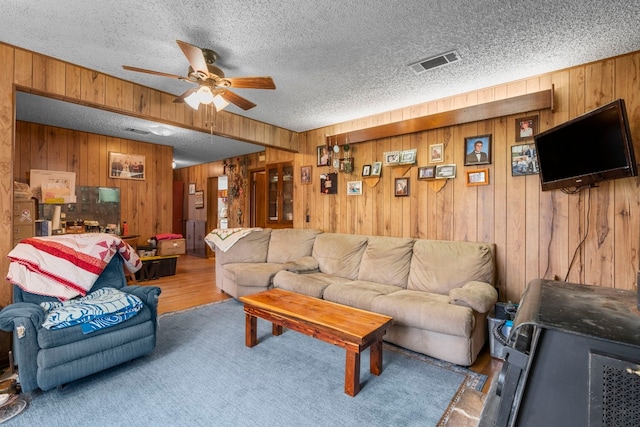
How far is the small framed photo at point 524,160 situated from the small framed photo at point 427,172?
0.75 metres

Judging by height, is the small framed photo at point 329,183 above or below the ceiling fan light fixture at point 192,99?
below

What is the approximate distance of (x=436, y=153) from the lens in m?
3.34

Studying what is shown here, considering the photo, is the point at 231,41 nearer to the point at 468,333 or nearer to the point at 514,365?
the point at 514,365

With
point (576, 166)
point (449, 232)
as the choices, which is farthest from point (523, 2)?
point (449, 232)

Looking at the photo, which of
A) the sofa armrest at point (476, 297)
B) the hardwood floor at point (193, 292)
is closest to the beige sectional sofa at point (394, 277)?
the sofa armrest at point (476, 297)

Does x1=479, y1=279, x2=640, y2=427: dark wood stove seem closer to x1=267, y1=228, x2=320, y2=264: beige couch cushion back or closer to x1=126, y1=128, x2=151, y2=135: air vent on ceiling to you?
x1=267, y1=228, x2=320, y2=264: beige couch cushion back

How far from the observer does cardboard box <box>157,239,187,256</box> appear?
530 centimetres

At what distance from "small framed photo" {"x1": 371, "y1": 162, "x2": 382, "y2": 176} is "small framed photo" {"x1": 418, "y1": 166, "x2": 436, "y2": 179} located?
0.51m

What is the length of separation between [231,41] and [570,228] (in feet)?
10.4

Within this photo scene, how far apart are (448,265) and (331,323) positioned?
146cm

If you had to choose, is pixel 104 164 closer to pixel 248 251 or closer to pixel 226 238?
pixel 226 238

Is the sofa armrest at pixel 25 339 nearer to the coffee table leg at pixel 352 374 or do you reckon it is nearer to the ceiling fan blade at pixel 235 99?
the coffee table leg at pixel 352 374

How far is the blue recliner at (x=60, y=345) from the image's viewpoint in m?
1.81

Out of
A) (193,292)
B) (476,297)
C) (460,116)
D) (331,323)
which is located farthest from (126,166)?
(476,297)
